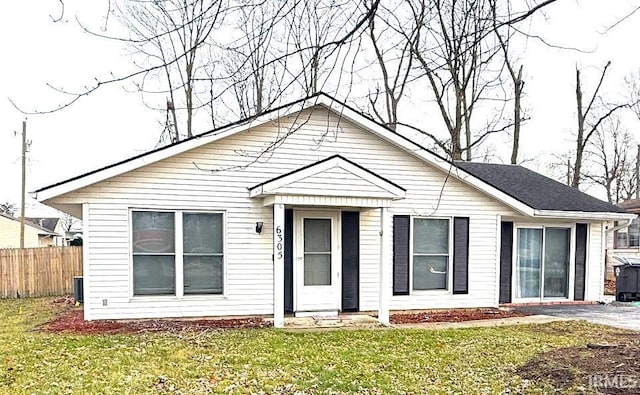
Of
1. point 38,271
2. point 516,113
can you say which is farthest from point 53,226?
point 516,113

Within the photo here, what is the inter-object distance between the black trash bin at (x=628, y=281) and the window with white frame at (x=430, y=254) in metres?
6.25

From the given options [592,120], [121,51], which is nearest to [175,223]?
[121,51]

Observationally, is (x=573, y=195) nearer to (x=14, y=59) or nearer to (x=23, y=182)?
(x=14, y=59)

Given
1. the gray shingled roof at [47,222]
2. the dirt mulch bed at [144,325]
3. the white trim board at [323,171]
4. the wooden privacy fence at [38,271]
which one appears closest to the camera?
the dirt mulch bed at [144,325]

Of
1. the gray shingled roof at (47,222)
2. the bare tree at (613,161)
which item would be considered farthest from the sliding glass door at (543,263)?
the gray shingled roof at (47,222)

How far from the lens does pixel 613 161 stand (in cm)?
3209

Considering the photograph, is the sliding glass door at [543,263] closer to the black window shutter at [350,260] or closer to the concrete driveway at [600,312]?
the concrete driveway at [600,312]

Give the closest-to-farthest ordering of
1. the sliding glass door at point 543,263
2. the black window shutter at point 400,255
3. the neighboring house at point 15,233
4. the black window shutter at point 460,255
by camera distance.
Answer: the black window shutter at point 400,255 → the black window shutter at point 460,255 → the sliding glass door at point 543,263 → the neighboring house at point 15,233

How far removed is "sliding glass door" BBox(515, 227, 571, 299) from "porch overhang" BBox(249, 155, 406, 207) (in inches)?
171

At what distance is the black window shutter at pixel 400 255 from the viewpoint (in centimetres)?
1005

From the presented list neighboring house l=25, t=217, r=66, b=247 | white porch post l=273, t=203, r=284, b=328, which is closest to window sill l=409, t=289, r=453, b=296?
white porch post l=273, t=203, r=284, b=328

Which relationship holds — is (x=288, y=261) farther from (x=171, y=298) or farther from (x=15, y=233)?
(x=15, y=233)

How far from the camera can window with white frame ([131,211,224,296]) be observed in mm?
8711

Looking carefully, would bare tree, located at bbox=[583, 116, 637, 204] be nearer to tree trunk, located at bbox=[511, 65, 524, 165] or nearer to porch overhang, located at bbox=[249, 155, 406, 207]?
tree trunk, located at bbox=[511, 65, 524, 165]
